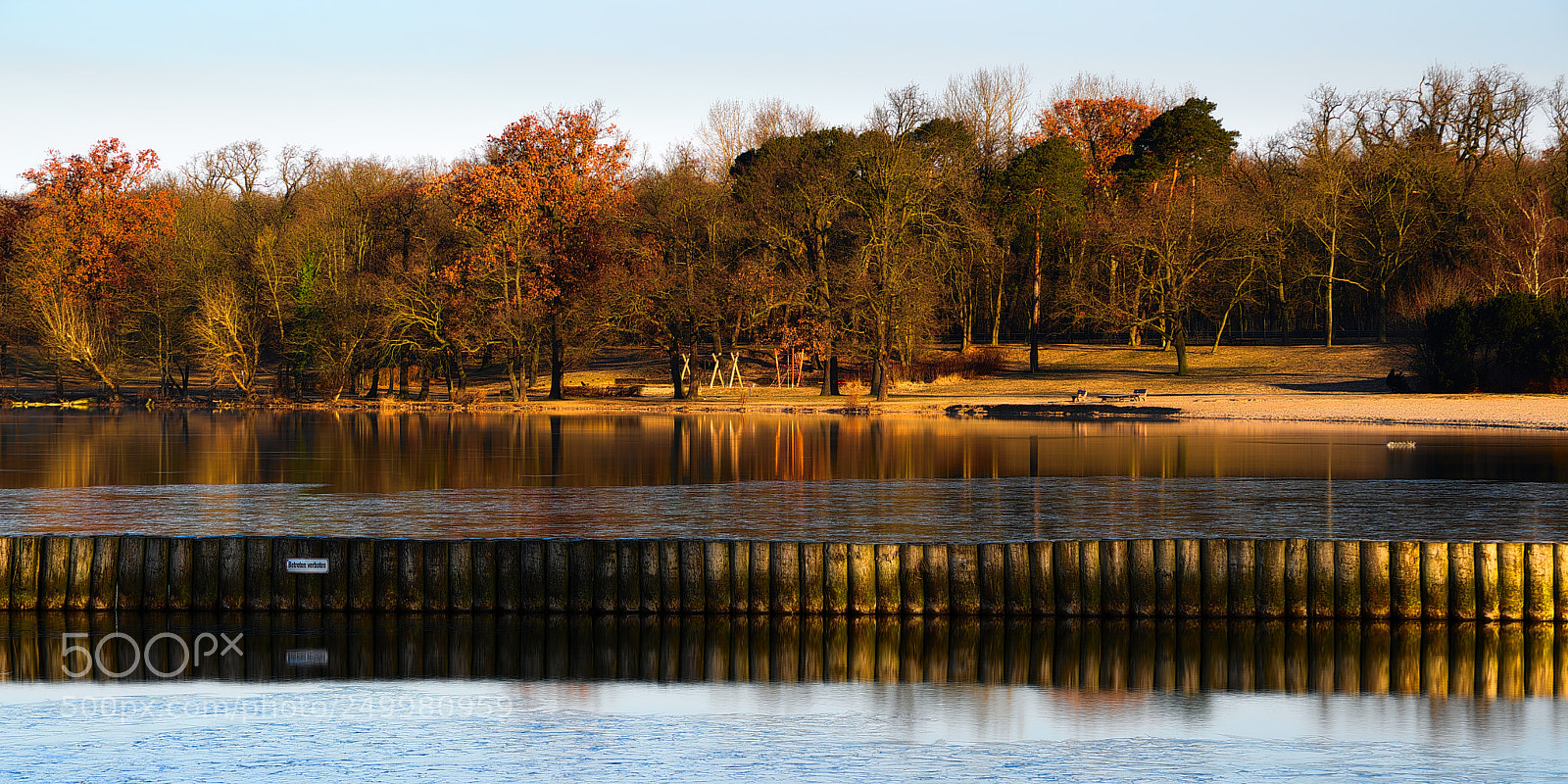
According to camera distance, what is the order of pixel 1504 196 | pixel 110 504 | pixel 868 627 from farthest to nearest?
pixel 1504 196 → pixel 110 504 → pixel 868 627

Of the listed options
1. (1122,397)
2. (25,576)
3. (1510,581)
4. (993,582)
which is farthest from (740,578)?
(1122,397)

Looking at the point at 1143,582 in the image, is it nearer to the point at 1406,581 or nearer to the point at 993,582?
the point at 993,582

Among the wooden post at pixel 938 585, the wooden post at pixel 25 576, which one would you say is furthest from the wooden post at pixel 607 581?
the wooden post at pixel 25 576

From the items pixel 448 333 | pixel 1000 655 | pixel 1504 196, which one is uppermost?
pixel 1504 196

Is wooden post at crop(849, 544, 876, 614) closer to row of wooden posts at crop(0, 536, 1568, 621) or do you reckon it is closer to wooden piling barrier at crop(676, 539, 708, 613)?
row of wooden posts at crop(0, 536, 1568, 621)

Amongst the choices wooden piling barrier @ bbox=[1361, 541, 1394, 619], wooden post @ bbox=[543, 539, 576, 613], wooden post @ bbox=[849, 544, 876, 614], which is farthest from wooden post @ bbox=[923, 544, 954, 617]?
wooden piling barrier @ bbox=[1361, 541, 1394, 619]

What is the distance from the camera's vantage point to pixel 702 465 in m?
33.2

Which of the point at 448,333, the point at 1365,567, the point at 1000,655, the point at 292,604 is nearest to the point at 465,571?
the point at 292,604

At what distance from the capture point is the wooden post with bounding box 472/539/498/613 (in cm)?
1517

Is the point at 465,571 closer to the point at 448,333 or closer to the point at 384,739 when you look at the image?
the point at 384,739

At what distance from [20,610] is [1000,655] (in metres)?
10.5

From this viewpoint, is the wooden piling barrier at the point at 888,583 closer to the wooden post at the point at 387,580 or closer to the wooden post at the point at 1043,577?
the wooden post at the point at 1043,577

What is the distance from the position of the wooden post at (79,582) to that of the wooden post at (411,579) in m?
3.40

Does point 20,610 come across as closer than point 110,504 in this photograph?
Yes
